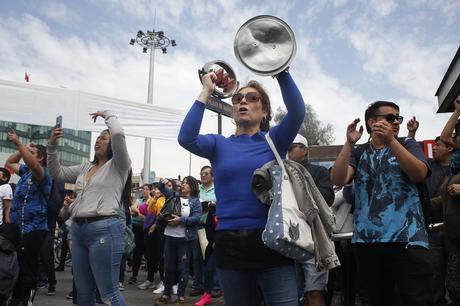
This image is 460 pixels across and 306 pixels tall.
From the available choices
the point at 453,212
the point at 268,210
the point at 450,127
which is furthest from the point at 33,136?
the point at 453,212

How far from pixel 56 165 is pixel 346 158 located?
262cm

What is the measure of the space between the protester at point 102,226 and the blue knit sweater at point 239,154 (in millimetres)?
1216

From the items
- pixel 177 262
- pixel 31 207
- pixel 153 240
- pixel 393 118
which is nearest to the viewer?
pixel 393 118

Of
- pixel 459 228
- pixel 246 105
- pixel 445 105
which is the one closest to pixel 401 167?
pixel 459 228

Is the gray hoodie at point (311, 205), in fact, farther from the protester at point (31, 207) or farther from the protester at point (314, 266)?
the protester at point (31, 207)

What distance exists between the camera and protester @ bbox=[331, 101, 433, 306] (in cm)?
255

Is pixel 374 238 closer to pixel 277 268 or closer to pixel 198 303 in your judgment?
pixel 277 268

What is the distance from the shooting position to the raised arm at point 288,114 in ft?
7.47

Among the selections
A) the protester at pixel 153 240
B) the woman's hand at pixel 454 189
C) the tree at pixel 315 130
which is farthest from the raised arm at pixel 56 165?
the tree at pixel 315 130

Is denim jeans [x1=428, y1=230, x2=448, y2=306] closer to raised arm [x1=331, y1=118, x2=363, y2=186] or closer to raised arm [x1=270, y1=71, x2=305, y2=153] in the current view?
raised arm [x1=331, y1=118, x2=363, y2=186]

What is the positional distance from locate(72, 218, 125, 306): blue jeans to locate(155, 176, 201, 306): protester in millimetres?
2742

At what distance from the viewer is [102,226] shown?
3312mm

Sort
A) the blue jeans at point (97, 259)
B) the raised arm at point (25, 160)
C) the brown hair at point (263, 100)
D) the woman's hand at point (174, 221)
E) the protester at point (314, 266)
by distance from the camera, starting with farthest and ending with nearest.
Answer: the woman's hand at point (174, 221), the raised arm at point (25, 160), the protester at point (314, 266), the blue jeans at point (97, 259), the brown hair at point (263, 100)

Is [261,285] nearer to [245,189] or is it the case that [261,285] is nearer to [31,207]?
[245,189]
